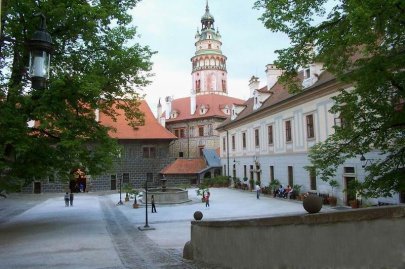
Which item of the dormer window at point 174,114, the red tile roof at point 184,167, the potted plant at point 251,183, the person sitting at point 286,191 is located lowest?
the person sitting at point 286,191

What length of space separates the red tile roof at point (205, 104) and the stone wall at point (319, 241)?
51872 millimetres

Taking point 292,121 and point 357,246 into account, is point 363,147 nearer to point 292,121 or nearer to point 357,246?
point 357,246

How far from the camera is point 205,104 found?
205 ft

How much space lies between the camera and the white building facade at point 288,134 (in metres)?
24.3

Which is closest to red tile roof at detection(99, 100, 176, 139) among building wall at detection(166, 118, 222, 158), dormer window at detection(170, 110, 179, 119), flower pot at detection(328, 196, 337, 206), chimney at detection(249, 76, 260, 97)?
building wall at detection(166, 118, 222, 158)

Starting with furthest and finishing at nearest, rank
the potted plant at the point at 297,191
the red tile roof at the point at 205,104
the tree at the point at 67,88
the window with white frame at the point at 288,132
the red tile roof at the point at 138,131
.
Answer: the red tile roof at the point at 205,104 < the red tile roof at the point at 138,131 < the window with white frame at the point at 288,132 < the potted plant at the point at 297,191 < the tree at the point at 67,88

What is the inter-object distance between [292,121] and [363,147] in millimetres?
18658

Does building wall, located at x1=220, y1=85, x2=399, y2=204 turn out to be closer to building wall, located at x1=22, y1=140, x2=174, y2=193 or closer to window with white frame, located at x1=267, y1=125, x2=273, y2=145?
window with white frame, located at x1=267, y1=125, x2=273, y2=145

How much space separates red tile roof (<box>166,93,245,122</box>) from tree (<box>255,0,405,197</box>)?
48.0 meters

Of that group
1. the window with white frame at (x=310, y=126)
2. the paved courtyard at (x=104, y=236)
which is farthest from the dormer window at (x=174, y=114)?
the window with white frame at (x=310, y=126)

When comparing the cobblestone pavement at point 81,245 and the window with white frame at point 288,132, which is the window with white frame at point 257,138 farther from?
the cobblestone pavement at point 81,245

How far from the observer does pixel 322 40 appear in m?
10.1

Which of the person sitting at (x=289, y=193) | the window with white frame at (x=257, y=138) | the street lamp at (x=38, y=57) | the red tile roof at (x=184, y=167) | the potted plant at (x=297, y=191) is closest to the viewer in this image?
the street lamp at (x=38, y=57)

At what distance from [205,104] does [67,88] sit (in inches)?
1861
